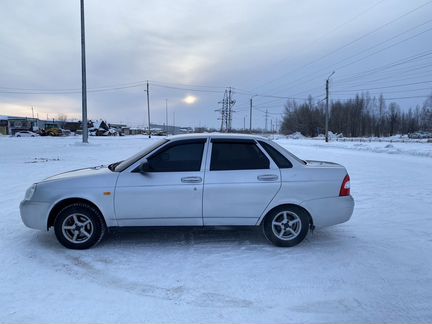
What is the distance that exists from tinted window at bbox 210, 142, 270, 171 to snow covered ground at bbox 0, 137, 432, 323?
3.92ft

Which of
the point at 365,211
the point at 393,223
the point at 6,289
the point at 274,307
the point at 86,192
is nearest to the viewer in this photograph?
the point at 274,307

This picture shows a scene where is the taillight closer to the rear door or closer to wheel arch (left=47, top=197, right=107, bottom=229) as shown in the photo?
the rear door

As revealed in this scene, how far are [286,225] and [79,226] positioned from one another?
3002mm

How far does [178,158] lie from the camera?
16.8 feet

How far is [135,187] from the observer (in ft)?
16.2

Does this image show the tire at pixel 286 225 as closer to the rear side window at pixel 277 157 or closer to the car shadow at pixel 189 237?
the car shadow at pixel 189 237

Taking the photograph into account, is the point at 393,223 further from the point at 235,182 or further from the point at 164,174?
the point at 164,174

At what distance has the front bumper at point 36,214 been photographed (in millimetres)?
4984

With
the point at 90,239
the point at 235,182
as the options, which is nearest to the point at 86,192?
the point at 90,239

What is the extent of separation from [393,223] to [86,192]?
213 inches

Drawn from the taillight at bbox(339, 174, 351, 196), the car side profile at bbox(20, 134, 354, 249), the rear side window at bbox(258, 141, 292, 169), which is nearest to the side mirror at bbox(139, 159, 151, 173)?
the car side profile at bbox(20, 134, 354, 249)

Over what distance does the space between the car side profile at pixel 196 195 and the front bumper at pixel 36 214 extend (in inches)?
0.5

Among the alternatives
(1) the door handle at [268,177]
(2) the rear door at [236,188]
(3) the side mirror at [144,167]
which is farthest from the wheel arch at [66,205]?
(1) the door handle at [268,177]

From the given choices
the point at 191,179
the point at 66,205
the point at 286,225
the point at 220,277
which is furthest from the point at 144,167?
the point at 286,225
